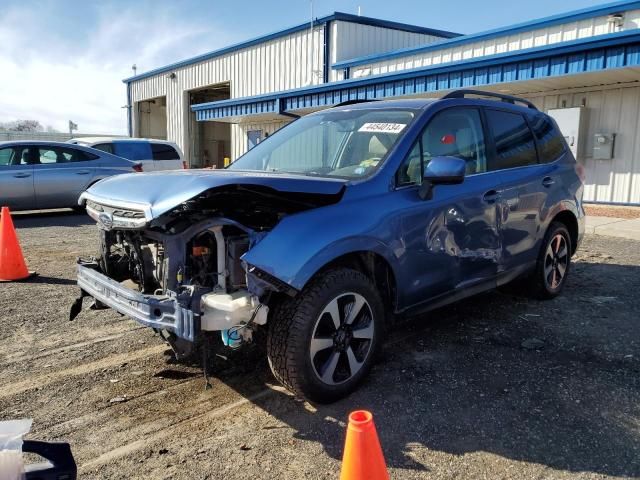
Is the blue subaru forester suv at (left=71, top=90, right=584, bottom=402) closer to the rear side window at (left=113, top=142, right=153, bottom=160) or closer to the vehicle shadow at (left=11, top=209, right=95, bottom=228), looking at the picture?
the vehicle shadow at (left=11, top=209, right=95, bottom=228)

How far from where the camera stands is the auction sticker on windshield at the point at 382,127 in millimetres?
3844

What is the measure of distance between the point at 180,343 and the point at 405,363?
167cm

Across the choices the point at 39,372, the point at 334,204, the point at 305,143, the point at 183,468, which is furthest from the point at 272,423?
the point at 305,143

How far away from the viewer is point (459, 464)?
267cm

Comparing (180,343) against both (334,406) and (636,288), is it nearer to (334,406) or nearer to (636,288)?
(334,406)

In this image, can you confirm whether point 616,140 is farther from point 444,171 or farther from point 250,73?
point 250,73

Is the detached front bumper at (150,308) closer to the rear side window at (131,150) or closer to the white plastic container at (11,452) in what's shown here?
the white plastic container at (11,452)

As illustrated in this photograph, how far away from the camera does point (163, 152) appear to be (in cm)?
1438

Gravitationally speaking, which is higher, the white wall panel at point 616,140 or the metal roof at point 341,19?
the metal roof at point 341,19

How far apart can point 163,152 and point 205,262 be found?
12.0 meters

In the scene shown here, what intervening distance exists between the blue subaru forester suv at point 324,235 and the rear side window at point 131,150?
33.4 feet

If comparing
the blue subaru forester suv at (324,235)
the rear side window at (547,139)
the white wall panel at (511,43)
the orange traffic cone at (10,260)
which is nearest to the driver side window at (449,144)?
the blue subaru forester suv at (324,235)

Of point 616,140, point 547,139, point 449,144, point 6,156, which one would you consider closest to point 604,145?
point 616,140

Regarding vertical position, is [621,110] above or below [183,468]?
above
